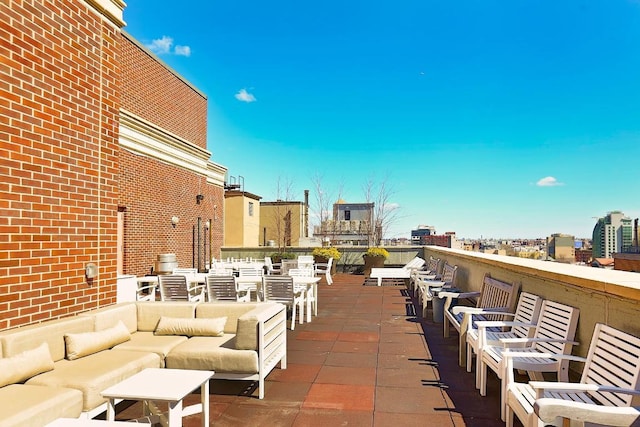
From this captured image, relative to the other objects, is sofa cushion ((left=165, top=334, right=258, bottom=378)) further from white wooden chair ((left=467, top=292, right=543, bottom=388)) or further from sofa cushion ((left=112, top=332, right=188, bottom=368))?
white wooden chair ((left=467, top=292, right=543, bottom=388))

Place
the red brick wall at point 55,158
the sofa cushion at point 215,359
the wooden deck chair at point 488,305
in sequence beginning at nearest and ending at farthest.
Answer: the red brick wall at point 55,158
the sofa cushion at point 215,359
the wooden deck chair at point 488,305

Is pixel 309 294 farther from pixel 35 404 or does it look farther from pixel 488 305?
pixel 35 404

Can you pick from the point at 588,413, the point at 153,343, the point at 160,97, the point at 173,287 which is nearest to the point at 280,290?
the point at 173,287

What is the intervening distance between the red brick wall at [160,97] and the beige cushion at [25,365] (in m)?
9.14

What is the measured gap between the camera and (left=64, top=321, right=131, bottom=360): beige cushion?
12.8 feet

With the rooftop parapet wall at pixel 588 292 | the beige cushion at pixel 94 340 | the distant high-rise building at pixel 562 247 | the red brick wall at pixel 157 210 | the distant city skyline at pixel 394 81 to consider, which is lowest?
the distant high-rise building at pixel 562 247


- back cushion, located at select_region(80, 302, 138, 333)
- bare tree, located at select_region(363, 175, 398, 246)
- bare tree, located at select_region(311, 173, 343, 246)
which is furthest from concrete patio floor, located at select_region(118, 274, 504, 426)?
bare tree, located at select_region(311, 173, 343, 246)

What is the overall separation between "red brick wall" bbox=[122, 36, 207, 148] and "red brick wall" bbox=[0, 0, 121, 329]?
22.9 feet

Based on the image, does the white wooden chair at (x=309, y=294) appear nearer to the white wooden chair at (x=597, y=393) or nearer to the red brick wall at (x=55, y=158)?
the red brick wall at (x=55, y=158)

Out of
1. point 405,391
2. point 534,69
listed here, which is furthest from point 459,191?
point 405,391

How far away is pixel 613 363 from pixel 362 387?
227cm

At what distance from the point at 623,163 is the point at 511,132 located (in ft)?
131

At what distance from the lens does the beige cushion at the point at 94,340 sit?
391cm

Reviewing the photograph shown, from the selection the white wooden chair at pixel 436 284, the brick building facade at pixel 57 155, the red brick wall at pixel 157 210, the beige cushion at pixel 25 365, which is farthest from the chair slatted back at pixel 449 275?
the red brick wall at pixel 157 210
